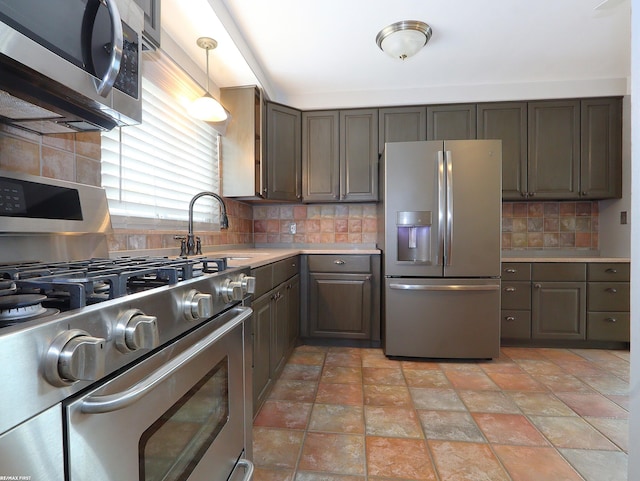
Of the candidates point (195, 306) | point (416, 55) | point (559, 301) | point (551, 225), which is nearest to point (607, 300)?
point (559, 301)

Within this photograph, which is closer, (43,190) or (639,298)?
(639,298)

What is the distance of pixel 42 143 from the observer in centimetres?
108

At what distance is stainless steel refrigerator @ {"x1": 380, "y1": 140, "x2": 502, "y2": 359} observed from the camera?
95.1 inches

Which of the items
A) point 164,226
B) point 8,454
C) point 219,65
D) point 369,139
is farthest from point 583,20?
point 8,454

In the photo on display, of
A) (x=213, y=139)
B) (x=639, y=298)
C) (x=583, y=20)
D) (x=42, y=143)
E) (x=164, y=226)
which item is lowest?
(x=639, y=298)

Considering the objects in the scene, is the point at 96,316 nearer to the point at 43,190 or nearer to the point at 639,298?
the point at 43,190

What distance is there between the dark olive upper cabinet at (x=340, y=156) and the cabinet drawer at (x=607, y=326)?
6.95 ft

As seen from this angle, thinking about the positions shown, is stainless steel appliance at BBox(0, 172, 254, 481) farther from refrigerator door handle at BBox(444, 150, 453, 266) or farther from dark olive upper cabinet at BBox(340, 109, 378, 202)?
dark olive upper cabinet at BBox(340, 109, 378, 202)

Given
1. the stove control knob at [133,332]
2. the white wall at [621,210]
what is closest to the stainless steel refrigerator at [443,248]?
the white wall at [621,210]

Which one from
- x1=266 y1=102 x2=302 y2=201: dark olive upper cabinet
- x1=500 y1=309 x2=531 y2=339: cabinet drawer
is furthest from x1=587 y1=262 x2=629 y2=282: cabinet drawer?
x1=266 y1=102 x2=302 y2=201: dark olive upper cabinet

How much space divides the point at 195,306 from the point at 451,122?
2.99 metres

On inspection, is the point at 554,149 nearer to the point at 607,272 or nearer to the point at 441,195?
the point at 607,272

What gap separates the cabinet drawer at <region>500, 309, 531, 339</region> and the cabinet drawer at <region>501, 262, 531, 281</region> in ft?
0.97

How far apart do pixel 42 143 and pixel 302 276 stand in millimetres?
2017
